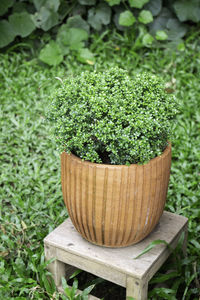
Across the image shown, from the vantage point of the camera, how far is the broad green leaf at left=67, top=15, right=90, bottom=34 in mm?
4234

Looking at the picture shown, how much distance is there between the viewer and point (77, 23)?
14.0 feet

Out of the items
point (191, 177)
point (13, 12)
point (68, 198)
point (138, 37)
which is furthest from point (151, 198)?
point (13, 12)

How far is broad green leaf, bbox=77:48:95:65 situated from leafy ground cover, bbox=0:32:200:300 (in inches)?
3.0

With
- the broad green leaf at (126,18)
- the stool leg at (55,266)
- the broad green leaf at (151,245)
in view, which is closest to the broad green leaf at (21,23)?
the broad green leaf at (126,18)

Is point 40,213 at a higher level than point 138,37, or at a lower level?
lower

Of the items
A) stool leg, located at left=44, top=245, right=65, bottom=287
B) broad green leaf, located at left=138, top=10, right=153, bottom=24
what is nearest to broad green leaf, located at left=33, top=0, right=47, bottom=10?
broad green leaf, located at left=138, top=10, right=153, bottom=24

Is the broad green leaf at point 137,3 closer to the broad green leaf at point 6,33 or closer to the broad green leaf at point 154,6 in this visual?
the broad green leaf at point 154,6

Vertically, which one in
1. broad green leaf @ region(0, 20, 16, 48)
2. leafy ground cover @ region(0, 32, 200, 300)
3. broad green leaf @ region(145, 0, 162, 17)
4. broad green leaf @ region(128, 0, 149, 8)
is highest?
broad green leaf @ region(128, 0, 149, 8)

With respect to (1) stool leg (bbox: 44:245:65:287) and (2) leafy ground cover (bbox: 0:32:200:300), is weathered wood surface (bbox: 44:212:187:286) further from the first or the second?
(2) leafy ground cover (bbox: 0:32:200:300)

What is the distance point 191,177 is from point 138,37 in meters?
2.00

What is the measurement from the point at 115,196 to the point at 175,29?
3.16 m

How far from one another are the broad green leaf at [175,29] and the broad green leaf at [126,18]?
41cm

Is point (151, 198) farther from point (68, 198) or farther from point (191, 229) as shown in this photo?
point (191, 229)

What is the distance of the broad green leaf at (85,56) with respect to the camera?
13.1 feet
